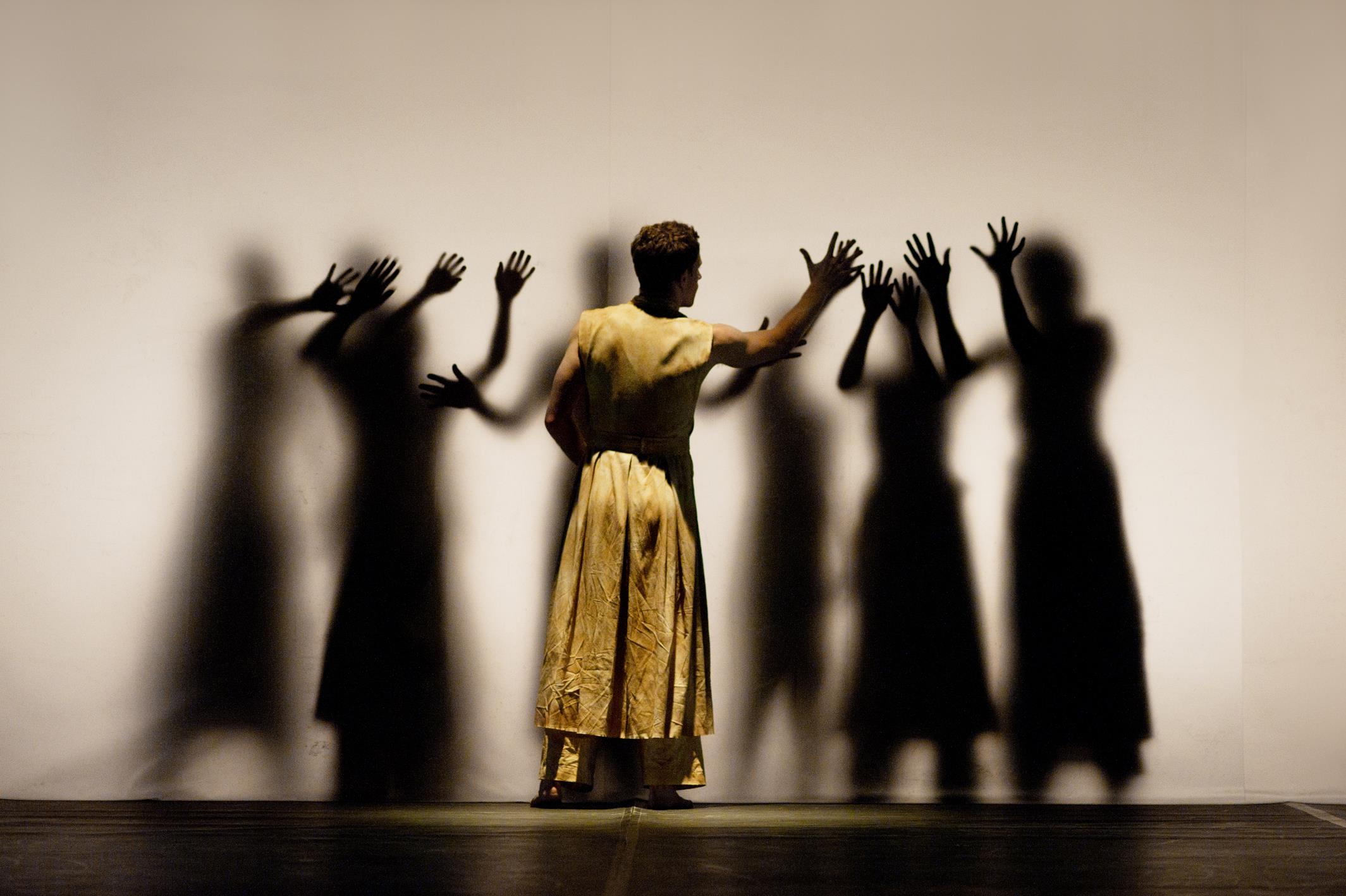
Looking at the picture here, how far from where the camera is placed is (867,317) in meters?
4.51

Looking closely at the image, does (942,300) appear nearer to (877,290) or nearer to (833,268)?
(877,290)

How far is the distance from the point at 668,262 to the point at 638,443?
543 mm

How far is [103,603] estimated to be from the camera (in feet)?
14.7

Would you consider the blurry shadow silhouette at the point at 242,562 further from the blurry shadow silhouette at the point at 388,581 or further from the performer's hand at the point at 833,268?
the performer's hand at the point at 833,268

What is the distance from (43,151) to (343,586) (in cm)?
177

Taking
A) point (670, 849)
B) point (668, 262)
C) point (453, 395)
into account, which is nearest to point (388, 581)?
point (453, 395)

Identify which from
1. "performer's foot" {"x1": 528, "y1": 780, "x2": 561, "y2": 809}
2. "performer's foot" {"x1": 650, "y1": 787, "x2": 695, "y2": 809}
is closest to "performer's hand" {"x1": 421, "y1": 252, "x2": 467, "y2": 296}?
"performer's foot" {"x1": 528, "y1": 780, "x2": 561, "y2": 809}

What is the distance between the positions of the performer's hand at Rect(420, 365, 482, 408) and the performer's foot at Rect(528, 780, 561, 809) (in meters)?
1.26

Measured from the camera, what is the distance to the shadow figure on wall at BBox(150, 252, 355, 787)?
4.46m

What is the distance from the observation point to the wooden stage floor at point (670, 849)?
290 cm

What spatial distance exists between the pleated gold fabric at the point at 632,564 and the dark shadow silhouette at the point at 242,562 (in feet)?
3.45

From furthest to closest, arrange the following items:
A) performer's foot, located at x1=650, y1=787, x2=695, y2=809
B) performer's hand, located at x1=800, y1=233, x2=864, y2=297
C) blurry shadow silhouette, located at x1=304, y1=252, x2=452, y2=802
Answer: blurry shadow silhouette, located at x1=304, y1=252, x2=452, y2=802
performer's hand, located at x1=800, y1=233, x2=864, y2=297
performer's foot, located at x1=650, y1=787, x2=695, y2=809

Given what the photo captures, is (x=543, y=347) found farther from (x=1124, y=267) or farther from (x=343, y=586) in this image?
(x=1124, y=267)

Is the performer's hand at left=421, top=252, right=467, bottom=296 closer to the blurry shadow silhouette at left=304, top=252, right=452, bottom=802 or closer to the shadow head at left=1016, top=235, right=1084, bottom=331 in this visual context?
the blurry shadow silhouette at left=304, top=252, right=452, bottom=802
